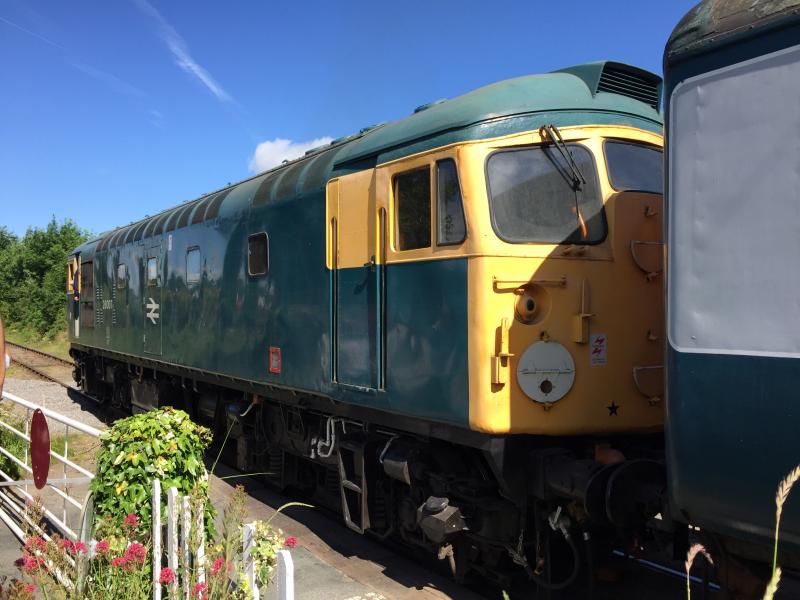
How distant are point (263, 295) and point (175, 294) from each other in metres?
3.26

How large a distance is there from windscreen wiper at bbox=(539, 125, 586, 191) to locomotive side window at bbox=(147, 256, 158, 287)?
8.00m

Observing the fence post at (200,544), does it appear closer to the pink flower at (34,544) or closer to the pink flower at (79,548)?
the pink flower at (79,548)

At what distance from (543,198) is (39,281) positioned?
4073 centimetres

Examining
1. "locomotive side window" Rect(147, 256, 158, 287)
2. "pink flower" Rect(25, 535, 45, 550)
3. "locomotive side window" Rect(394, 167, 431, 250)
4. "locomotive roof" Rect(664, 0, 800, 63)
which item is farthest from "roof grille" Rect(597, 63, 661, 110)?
"locomotive side window" Rect(147, 256, 158, 287)

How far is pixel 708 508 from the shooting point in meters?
3.00

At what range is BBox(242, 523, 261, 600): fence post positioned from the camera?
340cm

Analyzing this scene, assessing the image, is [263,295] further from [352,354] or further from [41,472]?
[41,472]

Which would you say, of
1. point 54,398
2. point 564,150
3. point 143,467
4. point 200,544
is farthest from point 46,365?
point 564,150

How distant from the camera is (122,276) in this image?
1273cm

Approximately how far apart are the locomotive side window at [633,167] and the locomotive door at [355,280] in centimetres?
176

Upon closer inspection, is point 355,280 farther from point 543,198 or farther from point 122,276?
point 122,276

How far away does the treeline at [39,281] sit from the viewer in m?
36.9

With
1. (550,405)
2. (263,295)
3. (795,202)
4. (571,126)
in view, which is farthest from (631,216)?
(263,295)

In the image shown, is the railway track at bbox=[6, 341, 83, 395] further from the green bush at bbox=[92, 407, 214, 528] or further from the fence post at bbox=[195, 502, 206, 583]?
the fence post at bbox=[195, 502, 206, 583]
